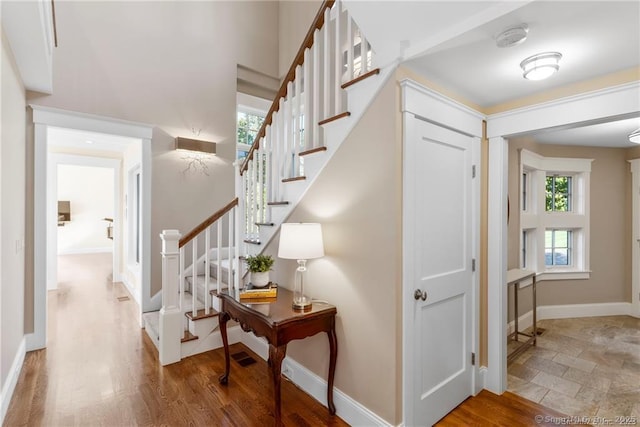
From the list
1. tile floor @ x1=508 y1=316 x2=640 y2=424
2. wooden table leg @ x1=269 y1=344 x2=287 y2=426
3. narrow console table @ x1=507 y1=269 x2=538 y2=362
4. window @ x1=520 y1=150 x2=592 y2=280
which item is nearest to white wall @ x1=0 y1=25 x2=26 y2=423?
wooden table leg @ x1=269 y1=344 x2=287 y2=426

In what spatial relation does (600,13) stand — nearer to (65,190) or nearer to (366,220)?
(366,220)

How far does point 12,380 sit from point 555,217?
6022mm

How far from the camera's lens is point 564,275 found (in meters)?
4.18

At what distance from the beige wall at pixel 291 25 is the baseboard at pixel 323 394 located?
433 centimetres

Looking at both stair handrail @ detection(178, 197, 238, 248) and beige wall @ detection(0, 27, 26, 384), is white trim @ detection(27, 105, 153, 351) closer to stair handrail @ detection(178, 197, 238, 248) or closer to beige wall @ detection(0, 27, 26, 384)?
beige wall @ detection(0, 27, 26, 384)

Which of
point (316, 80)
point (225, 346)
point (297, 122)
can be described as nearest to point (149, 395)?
point (225, 346)

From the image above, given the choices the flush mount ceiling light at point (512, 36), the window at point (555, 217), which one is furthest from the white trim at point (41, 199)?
the window at point (555, 217)

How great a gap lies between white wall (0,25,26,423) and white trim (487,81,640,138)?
355 centimetres

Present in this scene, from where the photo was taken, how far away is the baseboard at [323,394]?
1.91 meters

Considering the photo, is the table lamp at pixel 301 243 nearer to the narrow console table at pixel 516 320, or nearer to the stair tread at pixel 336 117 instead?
the stair tread at pixel 336 117

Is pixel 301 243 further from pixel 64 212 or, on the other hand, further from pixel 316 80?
pixel 64 212

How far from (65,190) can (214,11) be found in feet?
25.8

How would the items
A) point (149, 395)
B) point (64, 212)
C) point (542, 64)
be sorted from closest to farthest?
point (542, 64) < point (149, 395) < point (64, 212)

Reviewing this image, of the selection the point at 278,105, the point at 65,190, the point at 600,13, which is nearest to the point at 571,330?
the point at 600,13
